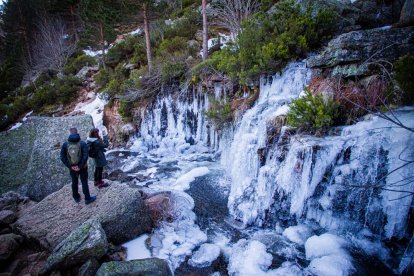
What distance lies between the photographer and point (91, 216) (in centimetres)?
436

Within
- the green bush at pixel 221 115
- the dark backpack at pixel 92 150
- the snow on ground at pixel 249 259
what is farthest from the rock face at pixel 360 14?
the dark backpack at pixel 92 150

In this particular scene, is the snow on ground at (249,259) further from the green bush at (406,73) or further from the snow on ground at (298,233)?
the green bush at (406,73)

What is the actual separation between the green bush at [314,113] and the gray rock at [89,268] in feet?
15.2

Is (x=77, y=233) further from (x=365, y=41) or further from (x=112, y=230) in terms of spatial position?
(x=365, y=41)

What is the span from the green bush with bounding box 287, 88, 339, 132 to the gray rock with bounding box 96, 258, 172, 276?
388 cm

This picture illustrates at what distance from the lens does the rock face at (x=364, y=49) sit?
4848mm

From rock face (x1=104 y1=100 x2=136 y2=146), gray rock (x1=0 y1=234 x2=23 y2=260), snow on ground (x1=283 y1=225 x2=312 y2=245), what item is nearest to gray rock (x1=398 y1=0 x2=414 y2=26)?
snow on ground (x1=283 y1=225 x2=312 y2=245)

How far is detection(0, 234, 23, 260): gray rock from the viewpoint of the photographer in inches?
150

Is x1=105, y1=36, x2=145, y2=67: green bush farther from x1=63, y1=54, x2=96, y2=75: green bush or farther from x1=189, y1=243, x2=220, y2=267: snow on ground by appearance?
x1=189, y1=243, x2=220, y2=267: snow on ground

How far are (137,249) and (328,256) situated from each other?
11.3 feet

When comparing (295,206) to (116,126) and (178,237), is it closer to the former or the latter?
(178,237)

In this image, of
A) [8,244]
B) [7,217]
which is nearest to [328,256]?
[8,244]

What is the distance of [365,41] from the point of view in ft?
17.4

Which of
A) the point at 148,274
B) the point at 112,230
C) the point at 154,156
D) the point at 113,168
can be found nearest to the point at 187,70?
the point at 154,156
